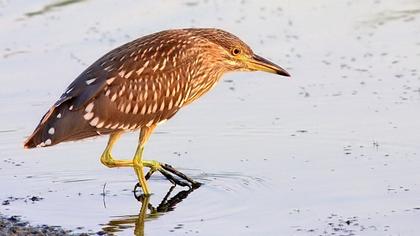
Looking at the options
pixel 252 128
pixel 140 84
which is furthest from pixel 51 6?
pixel 140 84

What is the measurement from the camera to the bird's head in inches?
445

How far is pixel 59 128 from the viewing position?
10.4 metres

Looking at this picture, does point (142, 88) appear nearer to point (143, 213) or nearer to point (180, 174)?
point (180, 174)

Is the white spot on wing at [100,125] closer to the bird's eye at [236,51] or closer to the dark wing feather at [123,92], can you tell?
the dark wing feather at [123,92]

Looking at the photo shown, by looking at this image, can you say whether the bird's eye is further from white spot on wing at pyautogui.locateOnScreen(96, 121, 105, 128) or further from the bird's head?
white spot on wing at pyautogui.locateOnScreen(96, 121, 105, 128)

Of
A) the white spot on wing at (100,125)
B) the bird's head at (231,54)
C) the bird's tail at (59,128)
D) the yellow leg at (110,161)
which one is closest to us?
the bird's tail at (59,128)

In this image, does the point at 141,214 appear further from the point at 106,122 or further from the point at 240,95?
the point at 240,95

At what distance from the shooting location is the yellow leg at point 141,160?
10727 millimetres

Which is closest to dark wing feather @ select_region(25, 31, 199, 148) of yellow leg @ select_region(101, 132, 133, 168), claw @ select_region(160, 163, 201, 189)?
yellow leg @ select_region(101, 132, 133, 168)

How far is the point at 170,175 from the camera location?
10.9 meters

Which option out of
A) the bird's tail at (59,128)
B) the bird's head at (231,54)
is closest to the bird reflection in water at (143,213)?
the bird's tail at (59,128)

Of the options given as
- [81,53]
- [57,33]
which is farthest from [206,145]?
[57,33]

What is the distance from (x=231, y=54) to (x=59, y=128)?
1.83m

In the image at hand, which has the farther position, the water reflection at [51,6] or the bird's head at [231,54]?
the water reflection at [51,6]
